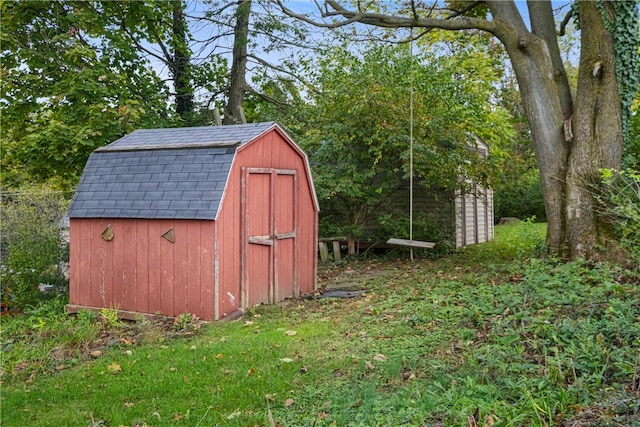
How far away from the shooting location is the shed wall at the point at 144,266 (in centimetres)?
636

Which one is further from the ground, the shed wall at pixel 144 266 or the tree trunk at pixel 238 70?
the tree trunk at pixel 238 70

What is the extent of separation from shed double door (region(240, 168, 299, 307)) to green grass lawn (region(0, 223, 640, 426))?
1.61ft

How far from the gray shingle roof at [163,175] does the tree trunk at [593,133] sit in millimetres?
4442

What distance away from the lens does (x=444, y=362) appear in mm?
4008

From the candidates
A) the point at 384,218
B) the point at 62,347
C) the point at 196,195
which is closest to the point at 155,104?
the point at 384,218

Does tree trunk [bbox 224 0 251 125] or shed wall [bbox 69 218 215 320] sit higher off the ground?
tree trunk [bbox 224 0 251 125]

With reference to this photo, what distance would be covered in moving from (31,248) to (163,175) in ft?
11.4

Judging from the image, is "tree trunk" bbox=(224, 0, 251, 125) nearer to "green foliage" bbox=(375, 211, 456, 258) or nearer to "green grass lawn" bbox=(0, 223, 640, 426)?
"green foliage" bbox=(375, 211, 456, 258)

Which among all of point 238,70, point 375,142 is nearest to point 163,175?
point 375,142

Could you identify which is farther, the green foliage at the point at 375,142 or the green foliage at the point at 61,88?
the green foliage at the point at 375,142

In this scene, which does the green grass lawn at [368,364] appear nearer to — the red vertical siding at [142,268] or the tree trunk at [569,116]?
the red vertical siding at [142,268]

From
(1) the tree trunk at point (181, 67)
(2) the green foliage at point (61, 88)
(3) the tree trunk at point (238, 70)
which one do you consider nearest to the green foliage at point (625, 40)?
(2) the green foliage at point (61, 88)

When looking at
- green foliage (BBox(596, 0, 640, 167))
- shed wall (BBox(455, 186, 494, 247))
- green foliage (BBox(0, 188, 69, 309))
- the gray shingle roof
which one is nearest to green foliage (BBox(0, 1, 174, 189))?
green foliage (BBox(0, 188, 69, 309))

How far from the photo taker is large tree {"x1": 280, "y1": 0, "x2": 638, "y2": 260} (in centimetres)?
739
